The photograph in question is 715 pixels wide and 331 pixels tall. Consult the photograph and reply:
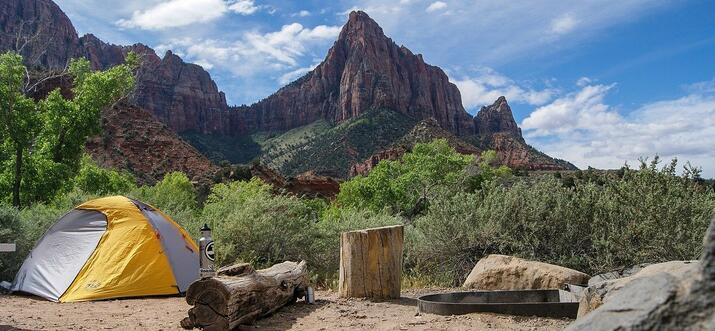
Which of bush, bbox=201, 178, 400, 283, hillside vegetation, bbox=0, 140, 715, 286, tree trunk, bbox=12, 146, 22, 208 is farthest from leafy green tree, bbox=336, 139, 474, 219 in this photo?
hillside vegetation, bbox=0, 140, 715, 286

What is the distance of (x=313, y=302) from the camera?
9.03m

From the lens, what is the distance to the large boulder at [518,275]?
30.5ft

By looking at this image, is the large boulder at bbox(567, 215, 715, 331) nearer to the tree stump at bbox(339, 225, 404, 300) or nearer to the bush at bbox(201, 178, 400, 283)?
the tree stump at bbox(339, 225, 404, 300)

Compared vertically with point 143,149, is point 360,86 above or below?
above

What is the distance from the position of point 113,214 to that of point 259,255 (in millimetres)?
3303

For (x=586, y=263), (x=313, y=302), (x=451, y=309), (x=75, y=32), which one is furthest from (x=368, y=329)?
(x=75, y=32)

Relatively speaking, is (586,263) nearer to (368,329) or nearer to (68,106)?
(368,329)

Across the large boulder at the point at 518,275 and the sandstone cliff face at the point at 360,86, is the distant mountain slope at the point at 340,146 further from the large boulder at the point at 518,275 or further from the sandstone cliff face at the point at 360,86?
the large boulder at the point at 518,275

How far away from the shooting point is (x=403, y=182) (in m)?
40.4

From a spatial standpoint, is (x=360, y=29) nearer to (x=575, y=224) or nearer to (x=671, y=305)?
(x=575, y=224)

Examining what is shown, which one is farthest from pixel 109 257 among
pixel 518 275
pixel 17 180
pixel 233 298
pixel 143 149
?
pixel 143 149

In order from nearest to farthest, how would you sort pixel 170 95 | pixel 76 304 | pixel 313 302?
pixel 313 302
pixel 76 304
pixel 170 95

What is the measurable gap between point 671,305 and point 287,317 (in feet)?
20.9

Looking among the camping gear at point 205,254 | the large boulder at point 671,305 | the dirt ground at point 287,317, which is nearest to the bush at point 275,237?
the dirt ground at point 287,317
